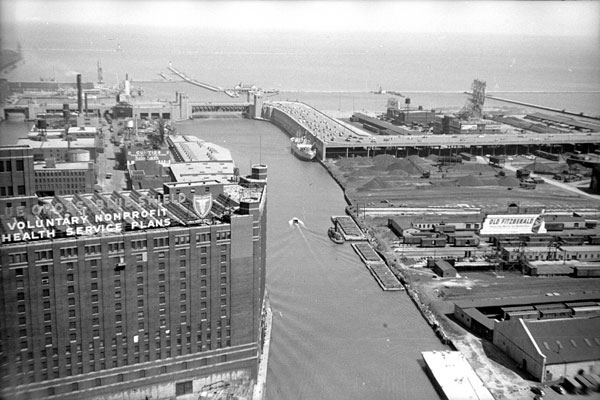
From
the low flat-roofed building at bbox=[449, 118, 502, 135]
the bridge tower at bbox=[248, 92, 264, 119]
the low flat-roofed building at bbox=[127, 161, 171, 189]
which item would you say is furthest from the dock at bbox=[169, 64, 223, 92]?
the low flat-roofed building at bbox=[127, 161, 171, 189]

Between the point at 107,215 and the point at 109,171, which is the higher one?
the point at 107,215

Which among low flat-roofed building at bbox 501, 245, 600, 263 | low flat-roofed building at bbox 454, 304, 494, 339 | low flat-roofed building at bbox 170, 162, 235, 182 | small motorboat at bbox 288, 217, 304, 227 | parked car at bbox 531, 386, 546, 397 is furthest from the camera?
low flat-roofed building at bbox 170, 162, 235, 182

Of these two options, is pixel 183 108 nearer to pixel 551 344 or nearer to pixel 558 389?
pixel 551 344

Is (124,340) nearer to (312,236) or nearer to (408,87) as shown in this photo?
(312,236)

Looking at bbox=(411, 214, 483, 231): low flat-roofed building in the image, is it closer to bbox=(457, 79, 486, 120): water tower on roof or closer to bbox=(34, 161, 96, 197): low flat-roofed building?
bbox=(34, 161, 96, 197): low flat-roofed building

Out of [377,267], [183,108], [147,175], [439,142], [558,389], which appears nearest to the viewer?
[558,389]

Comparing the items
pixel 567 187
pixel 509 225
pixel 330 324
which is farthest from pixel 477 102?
pixel 330 324
